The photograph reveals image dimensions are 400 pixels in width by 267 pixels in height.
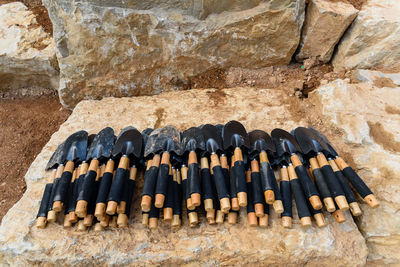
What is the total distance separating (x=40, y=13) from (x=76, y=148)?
3116 millimetres

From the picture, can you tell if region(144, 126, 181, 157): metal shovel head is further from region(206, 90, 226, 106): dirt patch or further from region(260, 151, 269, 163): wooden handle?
region(206, 90, 226, 106): dirt patch

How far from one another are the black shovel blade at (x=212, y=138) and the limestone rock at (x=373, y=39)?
193cm

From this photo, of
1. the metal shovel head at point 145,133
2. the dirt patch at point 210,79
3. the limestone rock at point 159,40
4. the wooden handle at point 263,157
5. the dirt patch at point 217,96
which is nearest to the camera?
the wooden handle at point 263,157

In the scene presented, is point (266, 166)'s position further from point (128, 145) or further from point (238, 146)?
point (128, 145)

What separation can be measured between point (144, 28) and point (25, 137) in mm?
2078

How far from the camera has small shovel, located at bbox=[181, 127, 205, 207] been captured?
1.83 meters

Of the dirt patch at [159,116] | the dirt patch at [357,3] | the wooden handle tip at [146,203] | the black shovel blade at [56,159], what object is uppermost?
the dirt patch at [357,3]

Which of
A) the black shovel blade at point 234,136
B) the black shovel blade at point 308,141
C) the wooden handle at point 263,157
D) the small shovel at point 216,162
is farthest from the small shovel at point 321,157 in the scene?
the small shovel at point 216,162

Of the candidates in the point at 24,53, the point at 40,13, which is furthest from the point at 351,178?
the point at 40,13

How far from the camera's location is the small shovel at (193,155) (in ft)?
6.00

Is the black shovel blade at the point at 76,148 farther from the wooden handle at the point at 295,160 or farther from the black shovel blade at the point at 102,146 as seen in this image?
the wooden handle at the point at 295,160

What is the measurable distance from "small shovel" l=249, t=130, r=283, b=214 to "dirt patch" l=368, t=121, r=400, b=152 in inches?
37.3

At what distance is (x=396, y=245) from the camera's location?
6.48 feet

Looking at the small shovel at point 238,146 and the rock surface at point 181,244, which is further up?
the small shovel at point 238,146
